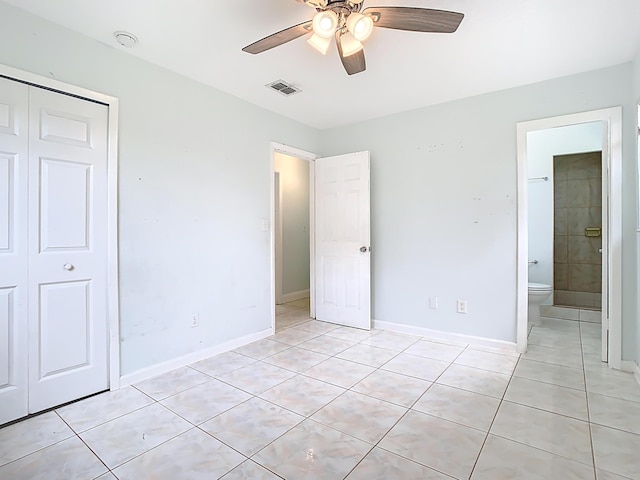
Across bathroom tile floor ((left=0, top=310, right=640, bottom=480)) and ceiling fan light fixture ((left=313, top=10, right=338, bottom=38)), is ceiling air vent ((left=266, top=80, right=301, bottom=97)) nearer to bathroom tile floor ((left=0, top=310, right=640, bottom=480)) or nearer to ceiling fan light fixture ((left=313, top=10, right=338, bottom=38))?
ceiling fan light fixture ((left=313, top=10, right=338, bottom=38))

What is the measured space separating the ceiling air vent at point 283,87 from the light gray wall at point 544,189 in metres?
3.50

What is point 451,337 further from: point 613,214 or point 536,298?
point 613,214

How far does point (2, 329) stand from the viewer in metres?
1.94

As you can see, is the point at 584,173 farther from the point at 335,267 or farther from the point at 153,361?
the point at 153,361

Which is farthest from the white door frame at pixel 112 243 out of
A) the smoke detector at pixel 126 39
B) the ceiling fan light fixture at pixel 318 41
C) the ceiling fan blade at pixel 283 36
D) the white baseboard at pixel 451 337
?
the white baseboard at pixel 451 337

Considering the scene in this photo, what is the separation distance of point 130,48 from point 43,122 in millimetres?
796

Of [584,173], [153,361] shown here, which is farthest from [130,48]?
[584,173]

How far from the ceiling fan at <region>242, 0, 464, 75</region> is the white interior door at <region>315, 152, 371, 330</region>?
1986 millimetres

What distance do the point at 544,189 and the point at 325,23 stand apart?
4.26m

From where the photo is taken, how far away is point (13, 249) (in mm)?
1974

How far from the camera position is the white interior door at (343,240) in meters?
3.84

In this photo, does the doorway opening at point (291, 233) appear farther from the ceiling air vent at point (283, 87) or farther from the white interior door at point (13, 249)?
the white interior door at point (13, 249)

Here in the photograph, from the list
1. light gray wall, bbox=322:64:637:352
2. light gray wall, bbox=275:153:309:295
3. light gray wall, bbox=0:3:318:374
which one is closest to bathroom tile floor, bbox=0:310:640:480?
light gray wall, bbox=0:3:318:374

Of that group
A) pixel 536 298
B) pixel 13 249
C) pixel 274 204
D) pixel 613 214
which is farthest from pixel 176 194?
pixel 536 298
